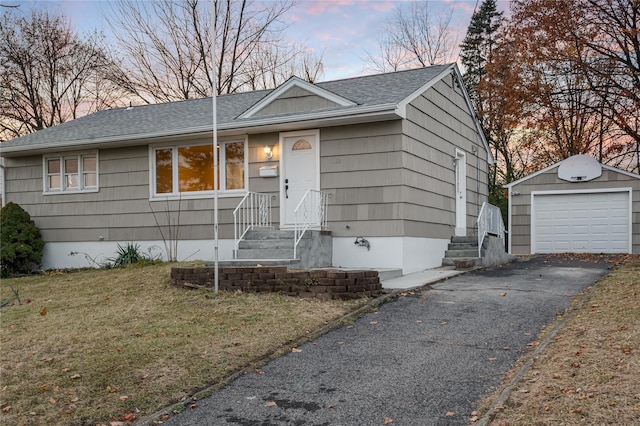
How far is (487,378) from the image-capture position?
15.0 ft

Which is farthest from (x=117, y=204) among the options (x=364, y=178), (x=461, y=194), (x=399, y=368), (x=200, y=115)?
(x=399, y=368)

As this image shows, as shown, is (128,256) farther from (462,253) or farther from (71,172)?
(462,253)

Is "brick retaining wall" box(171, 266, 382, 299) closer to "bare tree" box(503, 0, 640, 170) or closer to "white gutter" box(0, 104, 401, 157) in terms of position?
"white gutter" box(0, 104, 401, 157)

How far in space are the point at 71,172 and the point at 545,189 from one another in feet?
42.2

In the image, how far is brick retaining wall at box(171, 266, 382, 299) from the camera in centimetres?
746

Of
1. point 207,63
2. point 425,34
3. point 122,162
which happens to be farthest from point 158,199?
point 425,34

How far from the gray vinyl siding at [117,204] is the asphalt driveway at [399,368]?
17.1ft

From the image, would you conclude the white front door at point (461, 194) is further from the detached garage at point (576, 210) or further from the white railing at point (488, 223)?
the detached garage at point (576, 210)

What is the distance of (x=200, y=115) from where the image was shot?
42.6ft

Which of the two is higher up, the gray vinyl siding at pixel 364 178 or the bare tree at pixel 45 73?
the bare tree at pixel 45 73

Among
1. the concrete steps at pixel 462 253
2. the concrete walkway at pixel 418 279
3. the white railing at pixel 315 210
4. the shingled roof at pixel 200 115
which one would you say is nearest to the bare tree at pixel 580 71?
the concrete steps at pixel 462 253

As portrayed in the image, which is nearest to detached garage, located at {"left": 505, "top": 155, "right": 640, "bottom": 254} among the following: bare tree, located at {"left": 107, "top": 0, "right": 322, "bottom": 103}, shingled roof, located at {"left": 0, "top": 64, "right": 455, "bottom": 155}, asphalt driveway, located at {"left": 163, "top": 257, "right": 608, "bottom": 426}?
shingled roof, located at {"left": 0, "top": 64, "right": 455, "bottom": 155}

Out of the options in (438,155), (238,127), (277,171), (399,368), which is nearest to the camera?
(399,368)

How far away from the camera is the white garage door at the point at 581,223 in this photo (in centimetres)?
1538
